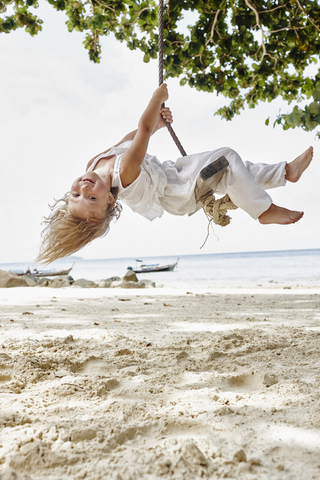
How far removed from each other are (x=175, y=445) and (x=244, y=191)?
5.67ft

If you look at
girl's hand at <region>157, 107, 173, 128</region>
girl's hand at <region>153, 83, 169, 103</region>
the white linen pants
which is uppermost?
girl's hand at <region>153, 83, 169, 103</region>

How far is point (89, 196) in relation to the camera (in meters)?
2.36

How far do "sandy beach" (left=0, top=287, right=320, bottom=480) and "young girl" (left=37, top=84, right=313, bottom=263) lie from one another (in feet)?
2.63

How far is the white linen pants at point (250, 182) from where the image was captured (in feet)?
7.60

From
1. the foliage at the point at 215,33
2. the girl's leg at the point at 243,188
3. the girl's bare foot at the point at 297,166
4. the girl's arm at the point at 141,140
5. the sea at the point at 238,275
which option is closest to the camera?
the girl's arm at the point at 141,140

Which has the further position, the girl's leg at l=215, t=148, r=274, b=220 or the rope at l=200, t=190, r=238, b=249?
the rope at l=200, t=190, r=238, b=249

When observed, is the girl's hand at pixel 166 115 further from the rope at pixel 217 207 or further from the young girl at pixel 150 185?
the rope at pixel 217 207

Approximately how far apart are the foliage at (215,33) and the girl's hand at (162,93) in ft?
5.77

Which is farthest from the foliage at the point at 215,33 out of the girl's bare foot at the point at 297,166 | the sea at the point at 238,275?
the sea at the point at 238,275

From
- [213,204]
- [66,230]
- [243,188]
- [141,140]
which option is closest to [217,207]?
[213,204]

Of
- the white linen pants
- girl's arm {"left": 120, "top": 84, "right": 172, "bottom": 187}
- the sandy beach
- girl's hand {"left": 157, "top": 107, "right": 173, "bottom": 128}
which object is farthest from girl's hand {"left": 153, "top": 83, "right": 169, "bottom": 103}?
the sandy beach

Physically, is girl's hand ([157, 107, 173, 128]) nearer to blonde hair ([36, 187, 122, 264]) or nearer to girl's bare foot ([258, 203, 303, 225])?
blonde hair ([36, 187, 122, 264])

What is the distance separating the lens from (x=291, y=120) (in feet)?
7.68

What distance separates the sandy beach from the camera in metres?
0.88
